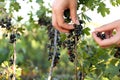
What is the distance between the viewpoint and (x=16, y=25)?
8.89ft

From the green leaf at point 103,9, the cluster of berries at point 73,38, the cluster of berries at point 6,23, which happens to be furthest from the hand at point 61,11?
the cluster of berries at point 6,23

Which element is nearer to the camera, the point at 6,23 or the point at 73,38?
the point at 73,38

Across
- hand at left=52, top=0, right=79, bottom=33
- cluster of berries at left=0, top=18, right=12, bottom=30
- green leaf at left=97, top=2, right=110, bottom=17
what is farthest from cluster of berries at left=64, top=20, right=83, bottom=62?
cluster of berries at left=0, top=18, right=12, bottom=30

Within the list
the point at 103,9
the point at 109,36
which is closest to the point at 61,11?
the point at 109,36

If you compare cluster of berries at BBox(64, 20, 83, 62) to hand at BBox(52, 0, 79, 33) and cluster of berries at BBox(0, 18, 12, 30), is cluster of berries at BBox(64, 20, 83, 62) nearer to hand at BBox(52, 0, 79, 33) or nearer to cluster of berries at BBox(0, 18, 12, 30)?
hand at BBox(52, 0, 79, 33)

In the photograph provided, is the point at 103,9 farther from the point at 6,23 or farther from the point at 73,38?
the point at 6,23

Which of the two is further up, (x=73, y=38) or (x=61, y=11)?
(x=61, y=11)

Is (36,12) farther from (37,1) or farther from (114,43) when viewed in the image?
(114,43)

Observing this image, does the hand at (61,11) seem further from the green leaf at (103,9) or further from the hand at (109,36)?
the green leaf at (103,9)

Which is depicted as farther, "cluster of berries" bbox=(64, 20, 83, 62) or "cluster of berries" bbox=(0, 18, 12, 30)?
"cluster of berries" bbox=(0, 18, 12, 30)

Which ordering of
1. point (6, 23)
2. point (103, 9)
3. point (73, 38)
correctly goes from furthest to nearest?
1. point (6, 23)
2. point (103, 9)
3. point (73, 38)

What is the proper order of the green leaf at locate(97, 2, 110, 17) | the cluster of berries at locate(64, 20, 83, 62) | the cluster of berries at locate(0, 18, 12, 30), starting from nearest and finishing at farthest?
the cluster of berries at locate(64, 20, 83, 62) < the green leaf at locate(97, 2, 110, 17) < the cluster of berries at locate(0, 18, 12, 30)

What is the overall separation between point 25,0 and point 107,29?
49.9 inches

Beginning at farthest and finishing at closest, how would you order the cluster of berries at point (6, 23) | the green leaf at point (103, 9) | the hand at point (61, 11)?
the cluster of berries at point (6, 23), the green leaf at point (103, 9), the hand at point (61, 11)
